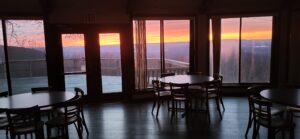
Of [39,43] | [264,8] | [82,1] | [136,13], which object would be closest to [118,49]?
[136,13]

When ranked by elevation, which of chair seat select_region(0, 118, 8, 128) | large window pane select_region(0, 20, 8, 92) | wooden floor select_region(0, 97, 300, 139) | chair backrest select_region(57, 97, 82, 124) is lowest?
wooden floor select_region(0, 97, 300, 139)

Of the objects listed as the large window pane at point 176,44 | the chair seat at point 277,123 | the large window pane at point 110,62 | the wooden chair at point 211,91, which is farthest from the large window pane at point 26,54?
the chair seat at point 277,123

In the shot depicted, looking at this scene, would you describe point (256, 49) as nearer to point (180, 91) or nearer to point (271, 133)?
point (180, 91)

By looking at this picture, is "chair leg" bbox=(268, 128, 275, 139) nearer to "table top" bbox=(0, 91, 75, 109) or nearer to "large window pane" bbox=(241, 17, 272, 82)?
"table top" bbox=(0, 91, 75, 109)

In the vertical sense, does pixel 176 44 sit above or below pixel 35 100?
above

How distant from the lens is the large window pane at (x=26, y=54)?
228 inches

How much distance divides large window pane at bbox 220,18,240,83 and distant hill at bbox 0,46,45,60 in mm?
4846

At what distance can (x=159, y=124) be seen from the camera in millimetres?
4715

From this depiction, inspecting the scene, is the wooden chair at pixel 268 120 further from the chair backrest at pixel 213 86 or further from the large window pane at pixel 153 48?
the large window pane at pixel 153 48

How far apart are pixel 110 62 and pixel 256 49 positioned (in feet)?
13.5

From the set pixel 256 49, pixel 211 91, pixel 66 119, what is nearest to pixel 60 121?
pixel 66 119

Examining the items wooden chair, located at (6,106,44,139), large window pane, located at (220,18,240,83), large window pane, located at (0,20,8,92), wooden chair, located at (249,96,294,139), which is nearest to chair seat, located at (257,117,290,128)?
wooden chair, located at (249,96,294,139)

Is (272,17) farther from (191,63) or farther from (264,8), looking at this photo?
(191,63)

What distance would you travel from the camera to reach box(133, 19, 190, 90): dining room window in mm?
6648
